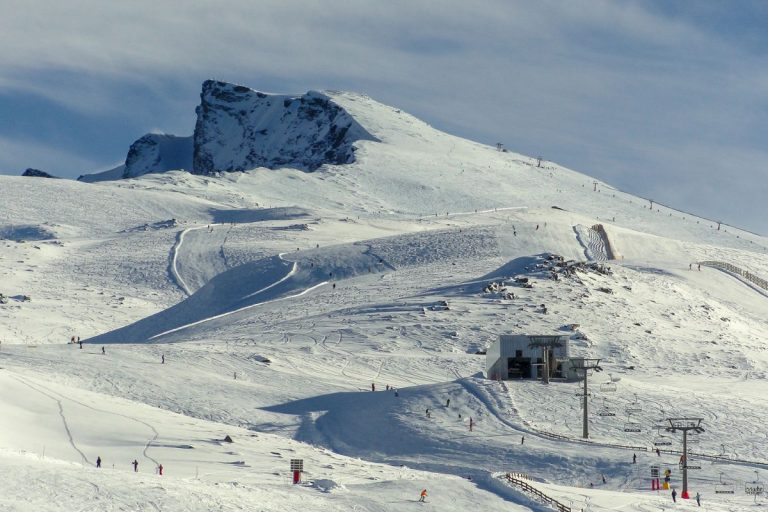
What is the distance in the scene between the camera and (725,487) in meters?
58.0

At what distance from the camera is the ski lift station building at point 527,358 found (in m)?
79.3

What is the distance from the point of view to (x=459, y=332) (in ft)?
305

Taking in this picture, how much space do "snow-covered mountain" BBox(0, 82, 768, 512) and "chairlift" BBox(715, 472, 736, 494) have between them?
0.68 ft

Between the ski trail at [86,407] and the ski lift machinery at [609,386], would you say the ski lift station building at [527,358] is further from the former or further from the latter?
the ski trail at [86,407]

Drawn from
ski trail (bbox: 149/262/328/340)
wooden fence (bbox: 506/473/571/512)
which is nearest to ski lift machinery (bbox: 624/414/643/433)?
wooden fence (bbox: 506/473/571/512)

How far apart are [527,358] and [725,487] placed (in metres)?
22.9

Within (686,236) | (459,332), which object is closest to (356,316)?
(459,332)

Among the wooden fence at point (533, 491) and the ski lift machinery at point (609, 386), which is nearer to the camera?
the wooden fence at point (533, 491)

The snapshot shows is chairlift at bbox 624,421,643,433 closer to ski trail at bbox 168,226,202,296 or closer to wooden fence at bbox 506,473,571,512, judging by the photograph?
wooden fence at bbox 506,473,571,512

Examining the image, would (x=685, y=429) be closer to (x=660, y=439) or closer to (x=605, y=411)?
(x=660, y=439)

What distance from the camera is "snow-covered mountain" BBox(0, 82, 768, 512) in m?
53.6

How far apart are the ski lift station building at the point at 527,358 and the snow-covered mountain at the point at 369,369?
77.5 inches

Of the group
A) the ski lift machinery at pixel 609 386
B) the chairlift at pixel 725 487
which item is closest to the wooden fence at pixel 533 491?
the chairlift at pixel 725 487

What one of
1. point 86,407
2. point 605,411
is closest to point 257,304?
point 605,411
